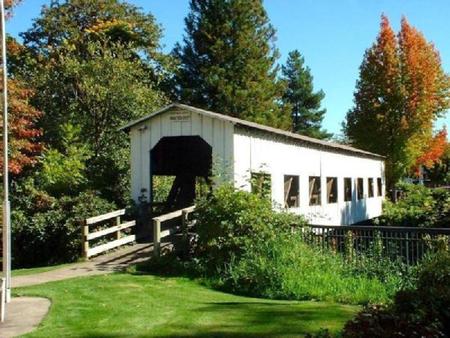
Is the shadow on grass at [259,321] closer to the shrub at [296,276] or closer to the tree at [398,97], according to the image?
the shrub at [296,276]

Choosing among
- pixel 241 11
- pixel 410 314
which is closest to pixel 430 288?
pixel 410 314

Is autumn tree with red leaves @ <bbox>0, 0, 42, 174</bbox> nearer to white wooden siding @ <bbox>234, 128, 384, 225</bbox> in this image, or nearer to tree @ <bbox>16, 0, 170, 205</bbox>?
tree @ <bbox>16, 0, 170, 205</bbox>

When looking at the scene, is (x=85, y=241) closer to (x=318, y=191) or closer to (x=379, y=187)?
(x=318, y=191)

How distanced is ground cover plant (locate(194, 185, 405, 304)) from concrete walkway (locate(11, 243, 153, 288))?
75.7 inches

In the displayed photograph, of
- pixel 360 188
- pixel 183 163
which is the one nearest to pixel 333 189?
pixel 360 188

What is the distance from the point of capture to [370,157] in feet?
103

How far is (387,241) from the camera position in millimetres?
10836

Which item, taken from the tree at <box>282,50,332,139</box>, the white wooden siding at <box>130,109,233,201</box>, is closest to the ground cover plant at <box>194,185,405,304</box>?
the white wooden siding at <box>130,109,233,201</box>

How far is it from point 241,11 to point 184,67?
6.07 metres

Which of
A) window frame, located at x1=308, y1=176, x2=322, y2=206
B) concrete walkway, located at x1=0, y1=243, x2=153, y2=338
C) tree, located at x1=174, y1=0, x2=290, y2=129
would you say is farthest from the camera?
tree, located at x1=174, y1=0, x2=290, y2=129

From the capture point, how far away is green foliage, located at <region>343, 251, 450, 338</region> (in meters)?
4.53

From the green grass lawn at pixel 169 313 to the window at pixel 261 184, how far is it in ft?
18.2

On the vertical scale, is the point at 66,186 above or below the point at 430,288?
above

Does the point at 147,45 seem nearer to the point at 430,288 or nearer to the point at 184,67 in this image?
the point at 184,67
